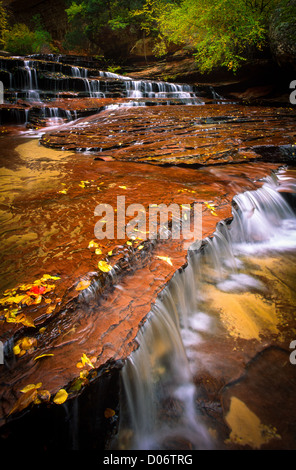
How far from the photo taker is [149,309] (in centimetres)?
173

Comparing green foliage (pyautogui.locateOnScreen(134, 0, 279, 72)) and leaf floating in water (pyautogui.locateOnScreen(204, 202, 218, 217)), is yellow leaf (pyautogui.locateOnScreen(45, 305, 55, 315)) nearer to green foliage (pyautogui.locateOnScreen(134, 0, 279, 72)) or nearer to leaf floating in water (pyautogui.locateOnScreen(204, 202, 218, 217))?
leaf floating in water (pyautogui.locateOnScreen(204, 202, 218, 217))

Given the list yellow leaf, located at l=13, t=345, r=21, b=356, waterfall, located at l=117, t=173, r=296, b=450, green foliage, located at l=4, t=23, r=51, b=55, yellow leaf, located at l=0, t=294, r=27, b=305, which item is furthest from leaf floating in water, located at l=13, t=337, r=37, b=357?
green foliage, located at l=4, t=23, r=51, b=55

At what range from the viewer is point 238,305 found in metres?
2.66

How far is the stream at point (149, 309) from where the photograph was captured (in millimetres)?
1338

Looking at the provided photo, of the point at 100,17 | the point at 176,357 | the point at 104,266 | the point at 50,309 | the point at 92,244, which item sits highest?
the point at 100,17

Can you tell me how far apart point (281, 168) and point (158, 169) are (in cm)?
302

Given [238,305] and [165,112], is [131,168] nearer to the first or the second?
[238,305]

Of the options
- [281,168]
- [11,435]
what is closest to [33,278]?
[11,435]

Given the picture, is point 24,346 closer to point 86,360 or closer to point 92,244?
point 86,360

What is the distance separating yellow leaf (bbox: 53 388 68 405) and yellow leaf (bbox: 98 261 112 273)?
0.91 meters

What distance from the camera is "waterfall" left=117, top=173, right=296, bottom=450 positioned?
173cm

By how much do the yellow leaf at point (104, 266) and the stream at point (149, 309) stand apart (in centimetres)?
5

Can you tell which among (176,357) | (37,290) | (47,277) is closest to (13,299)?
(37,290)

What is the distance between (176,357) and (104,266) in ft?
3.82
